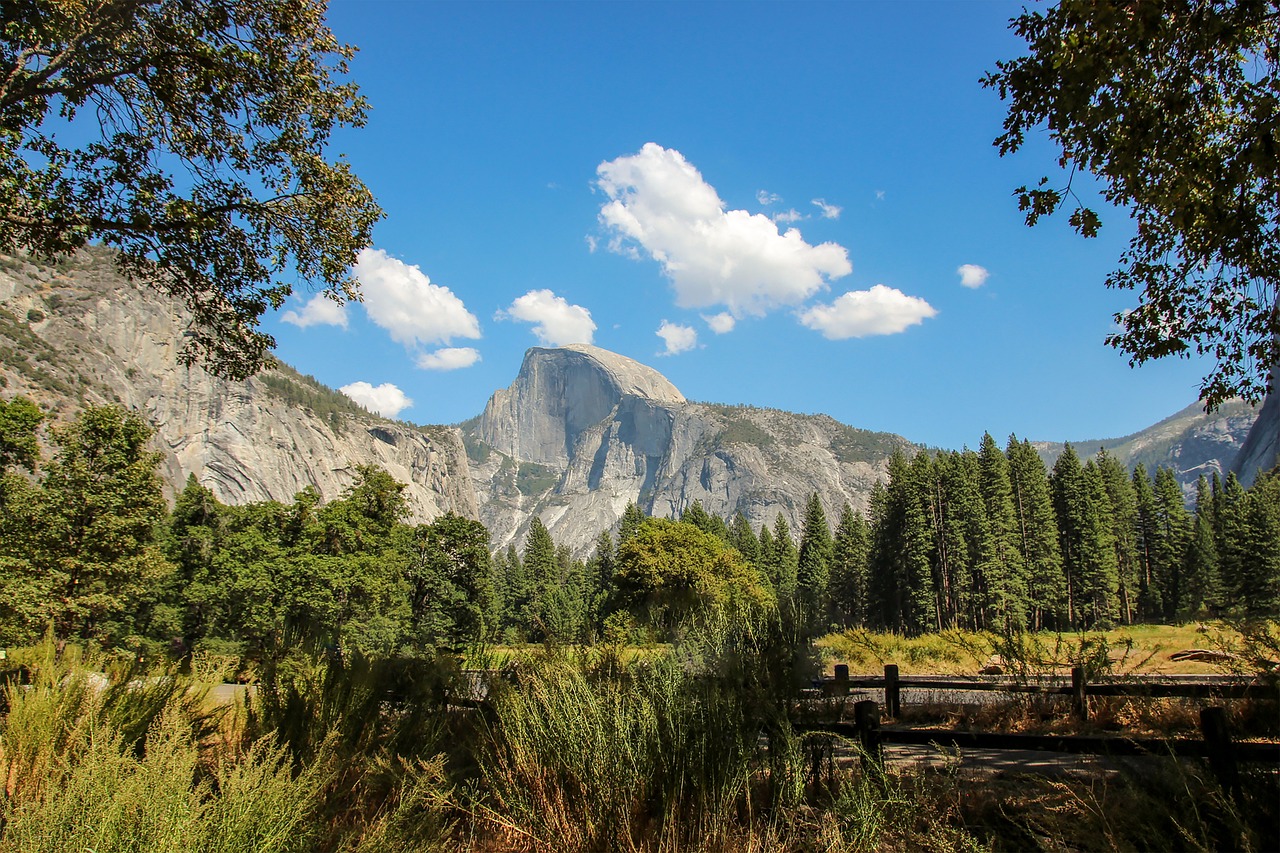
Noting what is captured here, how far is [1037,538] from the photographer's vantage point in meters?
47.9

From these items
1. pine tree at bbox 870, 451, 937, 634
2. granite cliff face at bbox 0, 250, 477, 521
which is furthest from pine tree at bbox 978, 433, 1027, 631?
granite cliff face at bbox 0, 250, 477, 521

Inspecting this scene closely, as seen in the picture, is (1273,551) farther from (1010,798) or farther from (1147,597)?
(1010,798)

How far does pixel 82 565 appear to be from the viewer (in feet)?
60.4

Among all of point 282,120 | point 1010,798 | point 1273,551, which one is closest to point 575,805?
point 1010,798

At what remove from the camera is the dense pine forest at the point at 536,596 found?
18.0 m

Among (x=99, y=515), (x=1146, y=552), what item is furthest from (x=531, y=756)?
(x=1146, y=552)

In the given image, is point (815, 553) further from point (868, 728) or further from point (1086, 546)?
point (868, 728)

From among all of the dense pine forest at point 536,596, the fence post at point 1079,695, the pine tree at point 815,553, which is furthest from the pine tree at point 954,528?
the fence post at point 1079,695

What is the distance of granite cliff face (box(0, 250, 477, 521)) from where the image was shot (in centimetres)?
8525

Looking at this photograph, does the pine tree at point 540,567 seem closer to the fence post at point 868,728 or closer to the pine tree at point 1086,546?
the pine tree at point 1086,546

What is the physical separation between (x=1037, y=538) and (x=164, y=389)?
130922mm

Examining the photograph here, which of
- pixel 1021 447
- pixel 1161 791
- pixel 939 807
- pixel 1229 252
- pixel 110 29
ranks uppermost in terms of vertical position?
pixel 1021 447

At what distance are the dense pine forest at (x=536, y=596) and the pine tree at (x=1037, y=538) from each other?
6.3 inches

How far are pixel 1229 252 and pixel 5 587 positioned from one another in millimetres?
24530
